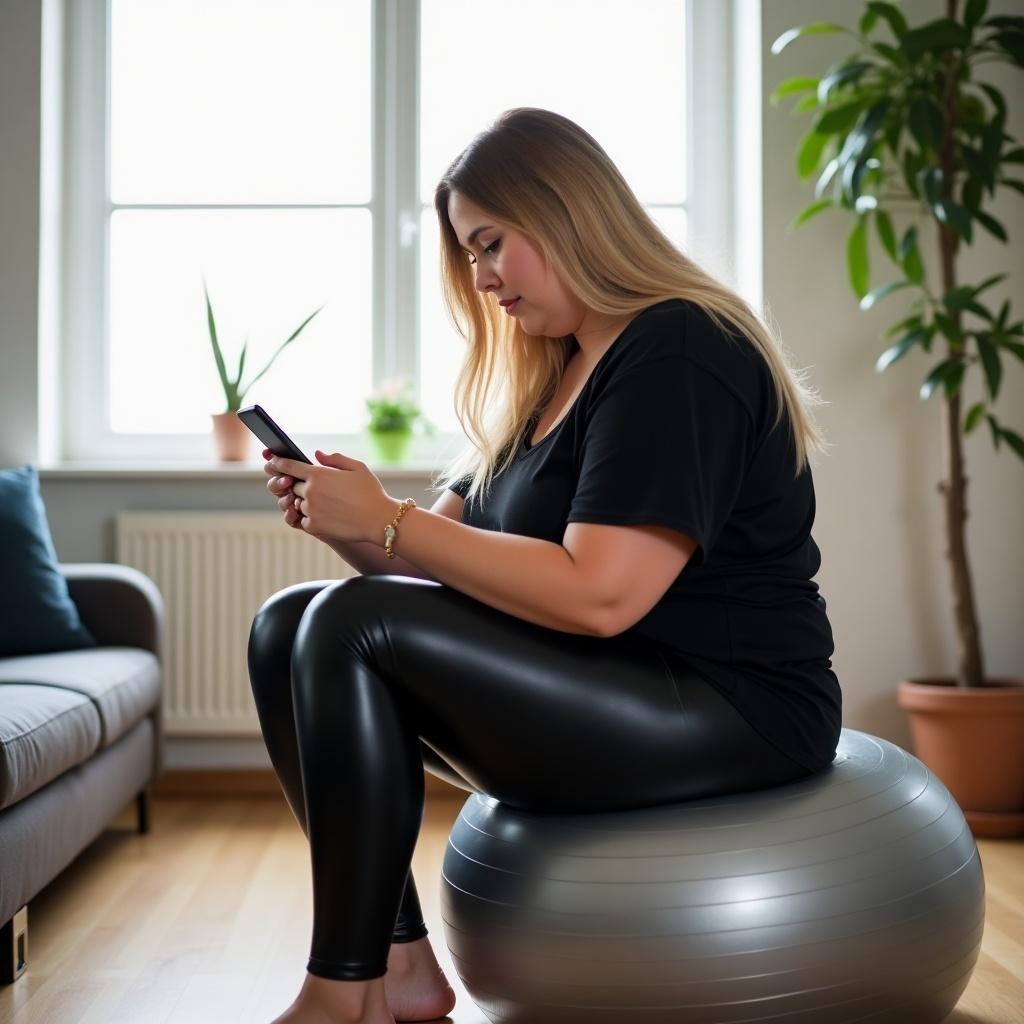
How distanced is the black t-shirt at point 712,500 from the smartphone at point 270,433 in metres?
0.27

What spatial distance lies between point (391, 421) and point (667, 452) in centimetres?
199

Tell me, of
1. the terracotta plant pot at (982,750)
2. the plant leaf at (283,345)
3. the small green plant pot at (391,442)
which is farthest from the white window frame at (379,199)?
the terracotta plant pot at (982,750)

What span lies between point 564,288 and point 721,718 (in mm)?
553

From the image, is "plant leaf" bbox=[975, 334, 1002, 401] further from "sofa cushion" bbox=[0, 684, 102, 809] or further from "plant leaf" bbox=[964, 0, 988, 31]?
"sofa cushion" bbox=[0, 684, 102, 809]

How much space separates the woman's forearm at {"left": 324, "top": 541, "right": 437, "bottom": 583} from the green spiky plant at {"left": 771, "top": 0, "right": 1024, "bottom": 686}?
1.43 m

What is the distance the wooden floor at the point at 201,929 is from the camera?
1.66 meters

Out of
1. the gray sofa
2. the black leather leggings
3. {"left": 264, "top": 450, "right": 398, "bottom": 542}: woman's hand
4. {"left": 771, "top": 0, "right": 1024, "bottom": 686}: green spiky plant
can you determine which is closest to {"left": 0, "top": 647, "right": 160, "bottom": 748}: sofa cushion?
the gray sofa

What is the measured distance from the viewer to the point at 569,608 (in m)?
1.27

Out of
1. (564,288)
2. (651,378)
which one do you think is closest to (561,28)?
(564,288)

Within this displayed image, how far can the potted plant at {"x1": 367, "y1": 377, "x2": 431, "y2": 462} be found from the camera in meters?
3.19

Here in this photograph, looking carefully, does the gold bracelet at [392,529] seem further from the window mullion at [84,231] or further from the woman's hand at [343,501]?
the window mullion at [84,231]

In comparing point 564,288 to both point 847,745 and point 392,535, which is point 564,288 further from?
point 847,745

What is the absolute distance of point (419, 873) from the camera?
2369mm

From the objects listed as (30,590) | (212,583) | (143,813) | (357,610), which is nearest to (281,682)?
(357,610)
